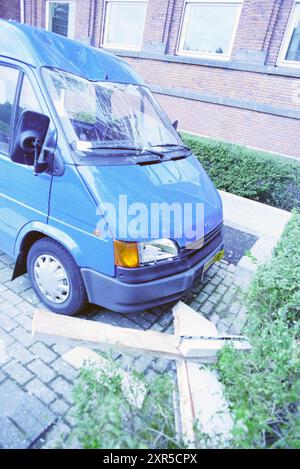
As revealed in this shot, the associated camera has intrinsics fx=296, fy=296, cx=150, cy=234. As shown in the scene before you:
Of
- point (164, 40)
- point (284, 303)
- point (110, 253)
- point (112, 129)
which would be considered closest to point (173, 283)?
point (110, 253)

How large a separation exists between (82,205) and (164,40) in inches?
331

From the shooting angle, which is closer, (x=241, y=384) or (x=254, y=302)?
(x=241, y=384)

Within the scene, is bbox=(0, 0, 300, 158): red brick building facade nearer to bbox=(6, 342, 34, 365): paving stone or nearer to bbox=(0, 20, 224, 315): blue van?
bbox=(0, 20, 224, 315): blue van

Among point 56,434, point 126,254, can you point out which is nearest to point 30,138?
point 126,254

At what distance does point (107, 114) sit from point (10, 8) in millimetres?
12957

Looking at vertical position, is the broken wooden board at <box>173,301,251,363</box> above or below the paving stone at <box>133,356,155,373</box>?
above

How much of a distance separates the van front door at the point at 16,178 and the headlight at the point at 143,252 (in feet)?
2.68

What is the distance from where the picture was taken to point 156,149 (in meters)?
3.18

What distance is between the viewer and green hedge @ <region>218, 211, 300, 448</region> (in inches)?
58.8

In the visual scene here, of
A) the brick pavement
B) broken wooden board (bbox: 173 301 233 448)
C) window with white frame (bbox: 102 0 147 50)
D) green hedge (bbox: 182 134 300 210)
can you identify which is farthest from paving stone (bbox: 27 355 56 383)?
window with white frame (bbox: 102 0 147 50)

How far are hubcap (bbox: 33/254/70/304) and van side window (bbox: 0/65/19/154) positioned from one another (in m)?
1.12

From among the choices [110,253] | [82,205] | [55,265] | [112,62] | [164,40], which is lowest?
[55,265]

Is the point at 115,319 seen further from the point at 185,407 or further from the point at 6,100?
the point at 6,100

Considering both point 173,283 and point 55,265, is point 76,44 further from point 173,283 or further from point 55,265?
Answer: point 173,283
